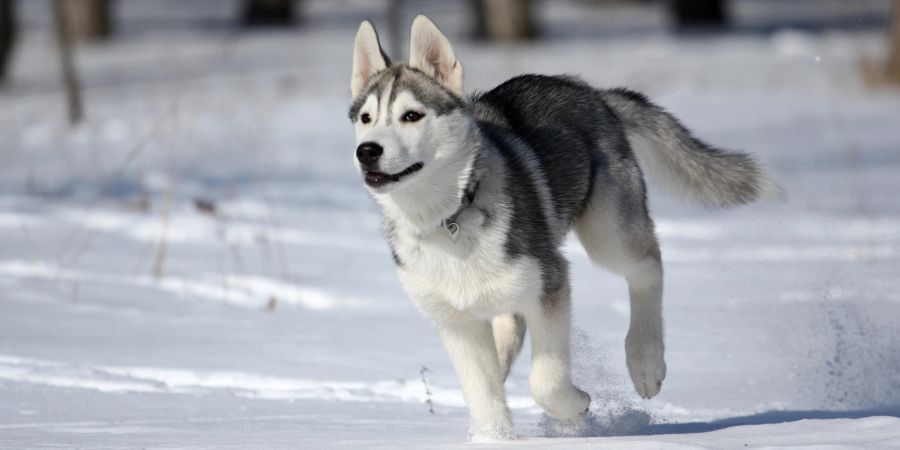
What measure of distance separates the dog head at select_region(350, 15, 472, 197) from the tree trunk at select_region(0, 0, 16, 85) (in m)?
13.5

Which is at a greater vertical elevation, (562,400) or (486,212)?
(486,212)

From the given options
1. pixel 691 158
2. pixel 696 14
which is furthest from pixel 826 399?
pixel 696 14

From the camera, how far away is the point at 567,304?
4.42m

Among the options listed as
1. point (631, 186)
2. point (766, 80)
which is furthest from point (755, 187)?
point (766, 80)

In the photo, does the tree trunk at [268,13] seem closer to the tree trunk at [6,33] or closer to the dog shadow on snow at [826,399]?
the tree trunk at [6,33]

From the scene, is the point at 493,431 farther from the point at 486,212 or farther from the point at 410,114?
the point at 410,114

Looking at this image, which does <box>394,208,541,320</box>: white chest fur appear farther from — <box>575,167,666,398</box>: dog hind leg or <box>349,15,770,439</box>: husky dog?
<box>575,167,666,398</box>: dog hind leg

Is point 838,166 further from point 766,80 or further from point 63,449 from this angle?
point 63,449

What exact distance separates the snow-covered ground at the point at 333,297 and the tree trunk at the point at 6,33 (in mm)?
2792

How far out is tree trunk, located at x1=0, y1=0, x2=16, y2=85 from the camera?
663 inches

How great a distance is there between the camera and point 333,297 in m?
7.03

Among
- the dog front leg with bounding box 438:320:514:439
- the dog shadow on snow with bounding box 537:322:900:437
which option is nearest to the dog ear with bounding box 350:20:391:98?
the dog front leg with bounding box 438:320:514:439

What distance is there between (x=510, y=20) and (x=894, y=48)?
339 inches

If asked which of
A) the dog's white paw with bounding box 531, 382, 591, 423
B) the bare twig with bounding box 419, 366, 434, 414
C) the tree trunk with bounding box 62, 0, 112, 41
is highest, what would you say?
the dog's white paw with bounding box 531, 382, 591, 423
